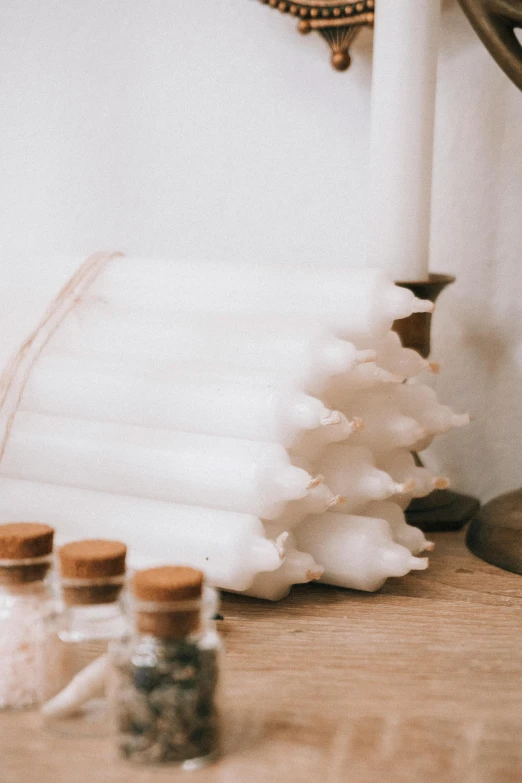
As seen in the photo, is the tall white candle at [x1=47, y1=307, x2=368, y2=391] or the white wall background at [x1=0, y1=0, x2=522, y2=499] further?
the white wall background at [x1=0, y1=0, x2=522, y2=499]

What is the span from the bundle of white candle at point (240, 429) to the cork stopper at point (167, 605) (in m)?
0.17

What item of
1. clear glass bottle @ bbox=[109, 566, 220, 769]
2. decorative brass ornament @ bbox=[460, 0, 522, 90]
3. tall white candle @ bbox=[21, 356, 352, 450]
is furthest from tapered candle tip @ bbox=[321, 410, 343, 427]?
decorative brass ornament @ bbox=[460, 0, 522, 90]

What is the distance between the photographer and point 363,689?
538 millimetres

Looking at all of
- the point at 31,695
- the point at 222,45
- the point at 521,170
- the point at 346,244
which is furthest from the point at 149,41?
the point at 31,695

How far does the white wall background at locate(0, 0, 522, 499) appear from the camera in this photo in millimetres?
954

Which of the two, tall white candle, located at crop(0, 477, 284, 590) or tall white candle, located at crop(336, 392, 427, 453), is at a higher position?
tall white candle, located at crop(336, 392, 427, 453)

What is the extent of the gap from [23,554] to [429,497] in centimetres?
49

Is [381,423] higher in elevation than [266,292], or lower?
lower

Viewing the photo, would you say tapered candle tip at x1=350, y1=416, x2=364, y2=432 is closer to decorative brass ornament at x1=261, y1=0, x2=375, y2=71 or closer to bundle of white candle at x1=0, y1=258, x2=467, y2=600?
bundle of white candle at x1=0, y1=258, x2=467, y2=600

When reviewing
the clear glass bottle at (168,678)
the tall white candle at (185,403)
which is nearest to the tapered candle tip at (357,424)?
the tall white candle at (185,403)

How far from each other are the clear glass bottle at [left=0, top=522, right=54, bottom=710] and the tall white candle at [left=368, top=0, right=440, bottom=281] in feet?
1.41

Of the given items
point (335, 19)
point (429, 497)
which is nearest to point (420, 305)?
point (429, 497)

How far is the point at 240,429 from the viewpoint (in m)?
0.66

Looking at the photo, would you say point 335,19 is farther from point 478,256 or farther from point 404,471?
point 404,471
